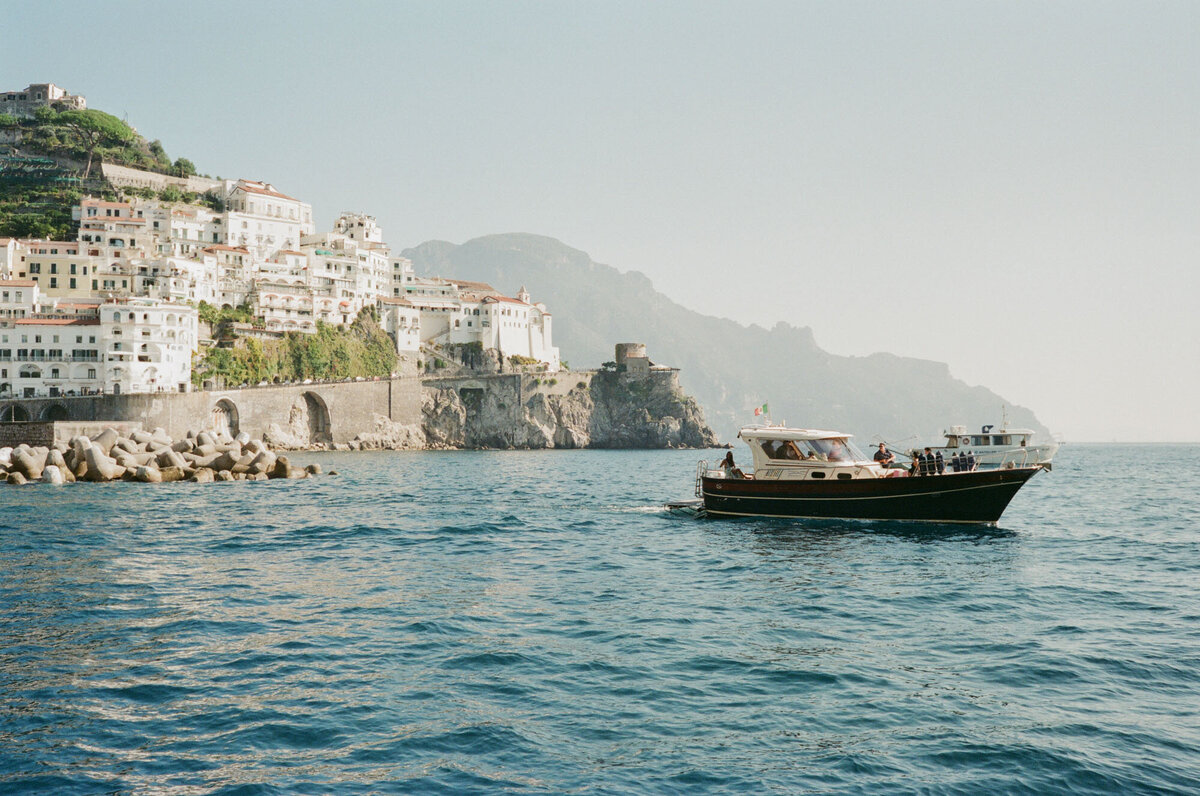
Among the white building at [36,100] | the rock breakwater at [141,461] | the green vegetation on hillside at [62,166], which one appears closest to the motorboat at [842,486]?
the rock breakwater at [141,461]

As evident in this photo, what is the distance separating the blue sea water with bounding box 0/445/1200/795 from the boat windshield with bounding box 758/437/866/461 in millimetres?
3410

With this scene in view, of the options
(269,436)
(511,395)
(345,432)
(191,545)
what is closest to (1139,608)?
(191,545)

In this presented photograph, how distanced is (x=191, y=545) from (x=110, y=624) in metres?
9.06

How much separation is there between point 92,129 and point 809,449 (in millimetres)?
113593

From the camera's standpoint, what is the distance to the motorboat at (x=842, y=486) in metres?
26.2

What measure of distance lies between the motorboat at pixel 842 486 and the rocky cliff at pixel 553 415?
211 ft

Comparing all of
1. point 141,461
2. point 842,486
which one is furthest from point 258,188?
point 842,486

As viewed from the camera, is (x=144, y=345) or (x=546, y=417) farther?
(x=546, y=417)

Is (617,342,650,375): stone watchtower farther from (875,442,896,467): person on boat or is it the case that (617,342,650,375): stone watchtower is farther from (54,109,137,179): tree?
(875,442,896,467): person on boat

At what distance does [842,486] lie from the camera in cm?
2670

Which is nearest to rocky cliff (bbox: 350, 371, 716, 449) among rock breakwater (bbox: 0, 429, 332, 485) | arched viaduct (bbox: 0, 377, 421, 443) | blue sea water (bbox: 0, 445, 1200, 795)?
arched viaduct (bbox: 0, 377, 421, 443)

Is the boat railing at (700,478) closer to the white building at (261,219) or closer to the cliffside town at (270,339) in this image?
the cliffside town at (270,339)

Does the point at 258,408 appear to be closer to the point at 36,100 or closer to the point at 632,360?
the point at 632,360

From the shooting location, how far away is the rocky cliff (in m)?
98.1
